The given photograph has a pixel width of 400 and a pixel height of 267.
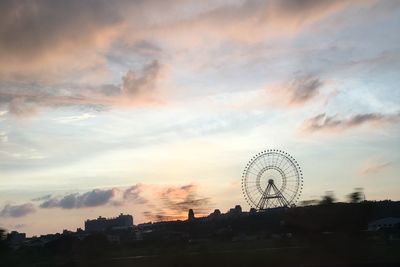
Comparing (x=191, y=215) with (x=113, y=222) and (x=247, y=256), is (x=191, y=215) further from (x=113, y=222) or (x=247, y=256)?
(x=113, y=222)

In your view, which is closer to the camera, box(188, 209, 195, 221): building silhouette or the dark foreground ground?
the dark foreground ground

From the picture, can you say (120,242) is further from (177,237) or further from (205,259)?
(205,259)

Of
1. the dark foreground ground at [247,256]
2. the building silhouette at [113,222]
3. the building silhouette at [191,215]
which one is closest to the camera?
the dark foreground ground at [247,256]

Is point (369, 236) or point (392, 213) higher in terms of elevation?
point (392, 213)

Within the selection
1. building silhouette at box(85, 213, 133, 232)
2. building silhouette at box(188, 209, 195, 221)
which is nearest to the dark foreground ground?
building silhouette at box(188, 209, 195, 221)

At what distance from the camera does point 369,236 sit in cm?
3300

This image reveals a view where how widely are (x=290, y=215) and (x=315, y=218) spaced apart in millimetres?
2821

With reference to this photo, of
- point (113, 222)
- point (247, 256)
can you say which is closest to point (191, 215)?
point (247, 256)

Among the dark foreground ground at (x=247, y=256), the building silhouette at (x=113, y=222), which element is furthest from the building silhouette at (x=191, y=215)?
the building silhouette at (x=113, y=222)

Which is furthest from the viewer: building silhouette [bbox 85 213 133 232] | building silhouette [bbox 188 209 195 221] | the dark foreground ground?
building silhouette [bbox 85 213 133 232]

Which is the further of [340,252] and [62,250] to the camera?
[62,250]

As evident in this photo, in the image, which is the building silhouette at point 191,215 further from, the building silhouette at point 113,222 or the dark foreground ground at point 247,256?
the building silhouette at point 113,222

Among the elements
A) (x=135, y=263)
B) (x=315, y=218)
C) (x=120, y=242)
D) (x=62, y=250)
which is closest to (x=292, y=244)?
(x=315, y=218)

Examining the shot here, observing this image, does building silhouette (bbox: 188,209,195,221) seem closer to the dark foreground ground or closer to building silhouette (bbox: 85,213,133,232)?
the dark foreground ground
